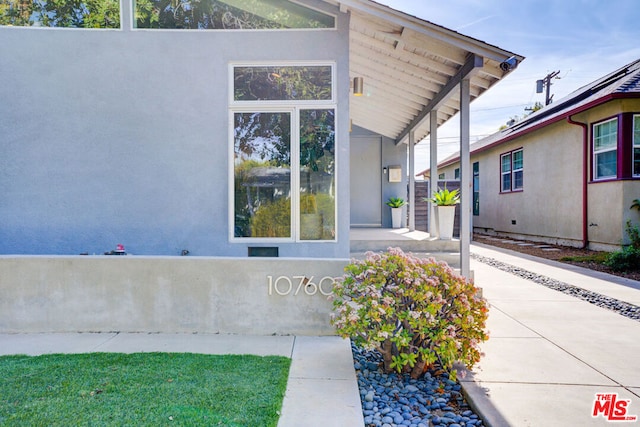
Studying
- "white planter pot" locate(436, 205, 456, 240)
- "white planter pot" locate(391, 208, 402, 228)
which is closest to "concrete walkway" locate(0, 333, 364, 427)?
"white planter pot" locate(436, 205, 456, 240)

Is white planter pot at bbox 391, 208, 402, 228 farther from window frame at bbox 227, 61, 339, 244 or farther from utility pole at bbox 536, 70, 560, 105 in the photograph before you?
utility pole at bbox 536, 70, 560, 105

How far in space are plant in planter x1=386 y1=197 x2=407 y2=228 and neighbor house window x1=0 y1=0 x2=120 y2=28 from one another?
24.2ft

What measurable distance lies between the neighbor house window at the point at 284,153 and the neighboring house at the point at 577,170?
7.57 m

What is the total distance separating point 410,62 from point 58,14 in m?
5.54

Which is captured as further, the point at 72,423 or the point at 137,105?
the point at 137,105

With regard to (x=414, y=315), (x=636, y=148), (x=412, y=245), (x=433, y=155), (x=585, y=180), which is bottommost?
(x=414, y=315)

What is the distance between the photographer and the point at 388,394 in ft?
10.3

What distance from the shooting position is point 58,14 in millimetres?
6094

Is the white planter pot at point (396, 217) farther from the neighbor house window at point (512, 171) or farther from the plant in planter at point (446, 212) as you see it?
the neighbor house window at point (512, 171)

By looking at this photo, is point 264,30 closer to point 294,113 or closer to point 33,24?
point 294,113

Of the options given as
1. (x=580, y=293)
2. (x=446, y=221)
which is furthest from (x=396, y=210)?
(x=580, y=293)

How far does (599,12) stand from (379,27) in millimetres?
12596

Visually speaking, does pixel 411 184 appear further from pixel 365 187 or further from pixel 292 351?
pixel 292 351

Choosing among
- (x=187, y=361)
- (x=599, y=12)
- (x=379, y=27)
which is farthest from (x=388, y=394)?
(x=599, y=12)
